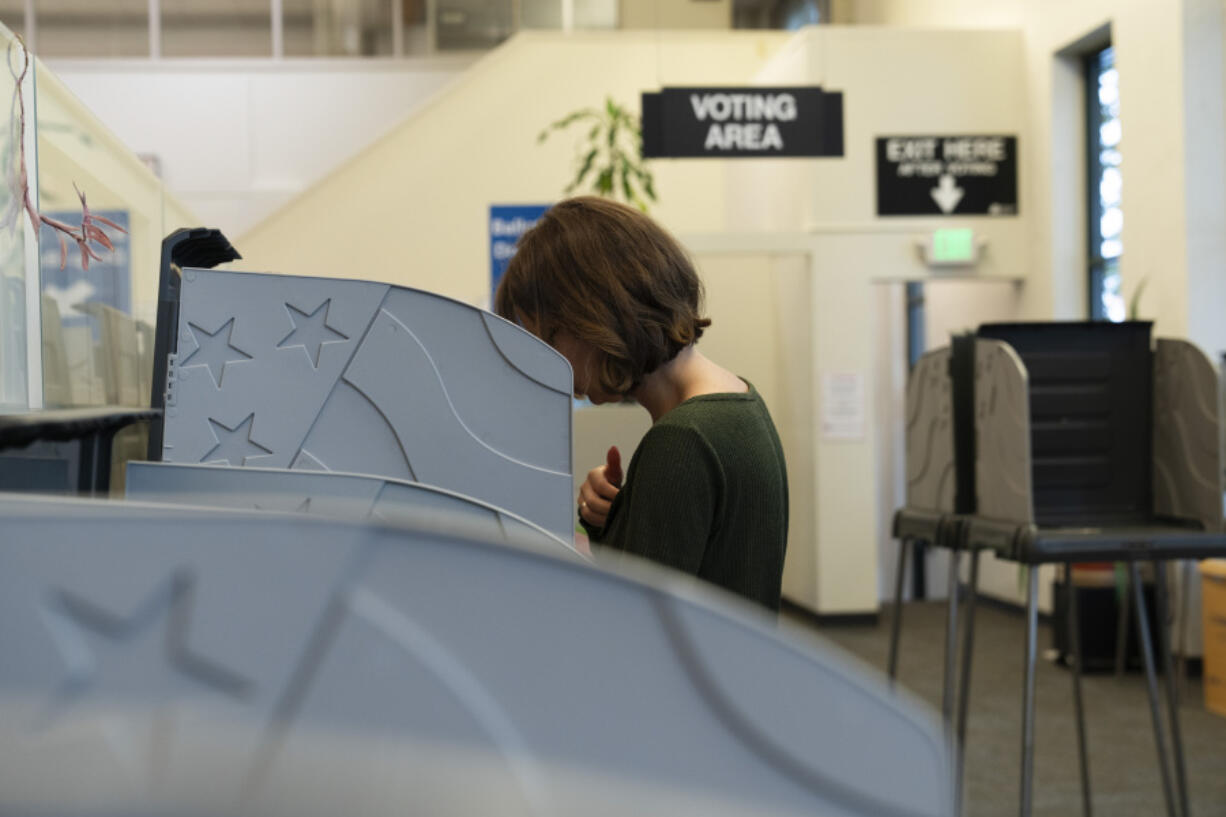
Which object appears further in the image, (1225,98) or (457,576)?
(1225,98)

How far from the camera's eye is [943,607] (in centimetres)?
841

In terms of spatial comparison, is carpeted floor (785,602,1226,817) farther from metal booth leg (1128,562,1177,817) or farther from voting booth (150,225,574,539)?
voting booth (150,225,574,539)

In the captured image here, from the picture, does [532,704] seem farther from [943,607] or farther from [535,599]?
[943,607]

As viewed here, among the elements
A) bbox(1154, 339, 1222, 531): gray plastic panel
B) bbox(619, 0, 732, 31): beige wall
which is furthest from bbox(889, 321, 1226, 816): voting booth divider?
bbox(619, 0, 732, 31): beige wall

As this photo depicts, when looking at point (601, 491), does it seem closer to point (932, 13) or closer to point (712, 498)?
point (712, 498)

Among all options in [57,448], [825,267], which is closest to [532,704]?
[57,448]

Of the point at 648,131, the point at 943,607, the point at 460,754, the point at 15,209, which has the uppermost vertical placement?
the point at 648,131

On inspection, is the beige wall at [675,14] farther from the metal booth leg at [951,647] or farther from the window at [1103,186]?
the metal booth leg at [951,647]

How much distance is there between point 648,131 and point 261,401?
17.7 ft

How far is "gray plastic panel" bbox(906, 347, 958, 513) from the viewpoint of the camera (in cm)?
328

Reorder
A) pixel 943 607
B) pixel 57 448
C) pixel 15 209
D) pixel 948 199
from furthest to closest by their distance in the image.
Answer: pixel 943 607
pixel 948 199
pixel 15 209
pixel 57 448

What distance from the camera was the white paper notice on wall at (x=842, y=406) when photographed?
23.7 feet

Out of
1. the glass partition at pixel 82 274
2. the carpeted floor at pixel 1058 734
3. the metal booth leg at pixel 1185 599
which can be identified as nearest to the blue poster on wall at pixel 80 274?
the glass partition at pixel 82 274

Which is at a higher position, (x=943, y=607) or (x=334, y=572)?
(x=334, y=572)
